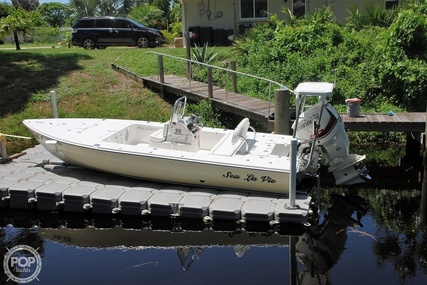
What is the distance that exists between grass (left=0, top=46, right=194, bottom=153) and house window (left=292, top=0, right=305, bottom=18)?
836cm

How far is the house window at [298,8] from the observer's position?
22.9 metres

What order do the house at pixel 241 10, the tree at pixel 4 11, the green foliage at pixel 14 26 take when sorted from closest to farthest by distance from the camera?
the green foliage at pixel 14 26
the house at pixel 241 10
the tree at pixel 4 11

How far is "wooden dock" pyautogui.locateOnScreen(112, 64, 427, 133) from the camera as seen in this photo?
34.4 ft

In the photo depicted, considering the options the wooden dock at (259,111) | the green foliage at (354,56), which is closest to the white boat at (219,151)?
the wooden dock at (259,111)

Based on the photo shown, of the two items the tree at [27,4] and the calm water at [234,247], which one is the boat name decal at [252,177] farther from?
the tree at [27,4]

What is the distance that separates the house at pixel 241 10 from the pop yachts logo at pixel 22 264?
52.9 ft

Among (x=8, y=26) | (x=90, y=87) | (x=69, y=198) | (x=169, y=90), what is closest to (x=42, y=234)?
(x=69, y=198)

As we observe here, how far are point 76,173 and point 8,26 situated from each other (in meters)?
11.8

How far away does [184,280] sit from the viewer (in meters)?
6.55

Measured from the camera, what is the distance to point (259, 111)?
11.0 metres

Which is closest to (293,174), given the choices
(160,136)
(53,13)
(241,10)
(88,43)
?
(160,136)

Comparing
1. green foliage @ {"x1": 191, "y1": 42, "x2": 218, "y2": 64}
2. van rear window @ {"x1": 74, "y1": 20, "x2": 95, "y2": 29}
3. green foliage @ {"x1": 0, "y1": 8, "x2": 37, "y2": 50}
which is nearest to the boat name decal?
green foliage @ {"x1": 191, "y1": 42, "x2": 218, "y2": 64}

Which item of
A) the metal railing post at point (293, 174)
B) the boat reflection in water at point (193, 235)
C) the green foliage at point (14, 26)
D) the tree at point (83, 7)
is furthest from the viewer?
the tree at point (83, 7)

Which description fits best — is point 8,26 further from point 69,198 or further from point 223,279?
point 223,279
